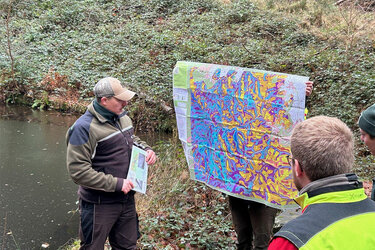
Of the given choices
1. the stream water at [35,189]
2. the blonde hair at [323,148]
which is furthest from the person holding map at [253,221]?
the stream water at [35,189]

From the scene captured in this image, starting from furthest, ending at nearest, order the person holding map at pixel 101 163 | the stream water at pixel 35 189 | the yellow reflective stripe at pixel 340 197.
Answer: the stream water at pixel 35 189
the person holding map at pixel 101 163
the yellow reflective stripe at pixel 340 197

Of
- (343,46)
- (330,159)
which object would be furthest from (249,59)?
(330,159)

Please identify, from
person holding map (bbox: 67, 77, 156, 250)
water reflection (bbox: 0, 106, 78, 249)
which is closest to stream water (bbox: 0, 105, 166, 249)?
water reflection (bbox: 0, 106, 78, 249)

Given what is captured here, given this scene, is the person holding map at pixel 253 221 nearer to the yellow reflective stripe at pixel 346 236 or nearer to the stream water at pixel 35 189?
the yellow reflective stripe at pixel 346 236

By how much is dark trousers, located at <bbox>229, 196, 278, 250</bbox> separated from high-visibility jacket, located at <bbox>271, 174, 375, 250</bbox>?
1758mm

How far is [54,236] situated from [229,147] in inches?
121

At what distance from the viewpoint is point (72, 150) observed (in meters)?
2.88

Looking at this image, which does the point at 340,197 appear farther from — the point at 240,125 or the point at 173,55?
the point at 173,55

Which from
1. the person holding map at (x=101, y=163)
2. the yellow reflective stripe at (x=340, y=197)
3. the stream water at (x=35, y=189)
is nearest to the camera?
the yellow reflective stripe at (x=340, y=197)

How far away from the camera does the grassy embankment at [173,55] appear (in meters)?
5.04

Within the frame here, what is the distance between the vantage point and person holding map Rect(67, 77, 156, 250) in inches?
114

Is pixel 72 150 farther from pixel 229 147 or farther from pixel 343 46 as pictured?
pixel 343 46

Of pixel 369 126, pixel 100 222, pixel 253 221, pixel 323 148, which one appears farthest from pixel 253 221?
pixel 323 148

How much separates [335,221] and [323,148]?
307 millimetres
